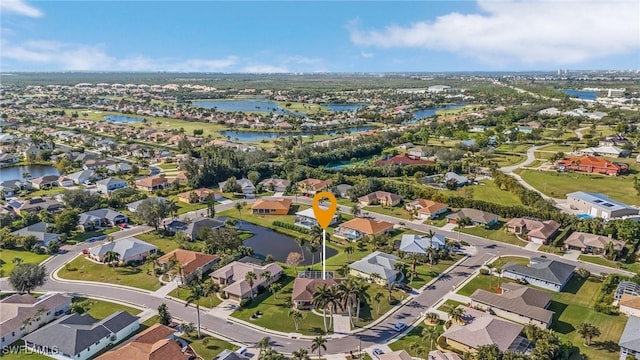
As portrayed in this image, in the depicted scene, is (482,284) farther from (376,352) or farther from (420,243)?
(376,352)

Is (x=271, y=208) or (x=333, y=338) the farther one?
(x=271, y=208)

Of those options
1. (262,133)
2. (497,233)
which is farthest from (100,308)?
(262,133)

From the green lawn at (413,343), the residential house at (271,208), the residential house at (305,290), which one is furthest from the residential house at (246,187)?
the green lawn at (413,343)

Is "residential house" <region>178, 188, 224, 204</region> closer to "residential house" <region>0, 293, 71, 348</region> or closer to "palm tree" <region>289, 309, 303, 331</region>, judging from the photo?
"residential house" <region>0, 293, 71, 348</region>

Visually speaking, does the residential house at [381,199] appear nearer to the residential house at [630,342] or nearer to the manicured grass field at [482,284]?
the manicured grass field at [482,284]

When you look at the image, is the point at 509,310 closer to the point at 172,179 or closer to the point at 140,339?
the point at 140,339

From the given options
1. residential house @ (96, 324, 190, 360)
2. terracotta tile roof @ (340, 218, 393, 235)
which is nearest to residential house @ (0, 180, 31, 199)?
residential house @ (96, 324, 190, 360)

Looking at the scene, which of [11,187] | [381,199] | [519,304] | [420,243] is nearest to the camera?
[519,304]

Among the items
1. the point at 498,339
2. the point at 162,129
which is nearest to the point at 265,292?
the point at 498,339
